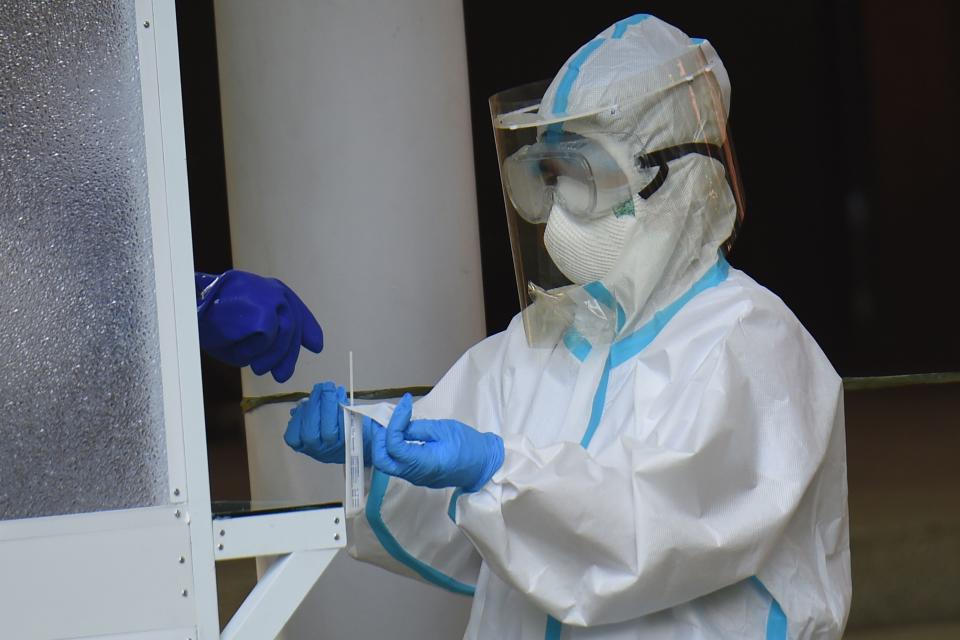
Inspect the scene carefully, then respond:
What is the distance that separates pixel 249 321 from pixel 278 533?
48cm

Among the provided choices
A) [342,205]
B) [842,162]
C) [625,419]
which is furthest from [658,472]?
[842,162]

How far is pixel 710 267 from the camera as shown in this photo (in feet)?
5.05

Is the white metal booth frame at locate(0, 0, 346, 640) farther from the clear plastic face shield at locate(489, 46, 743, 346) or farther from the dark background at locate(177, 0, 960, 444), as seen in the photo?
the dark background at locate(177, 0, 960, 444)

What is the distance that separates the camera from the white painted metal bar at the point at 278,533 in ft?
3.81

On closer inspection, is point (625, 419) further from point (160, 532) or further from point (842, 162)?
point (842, 162)

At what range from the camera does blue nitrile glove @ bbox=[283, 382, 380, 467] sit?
1.61 meters

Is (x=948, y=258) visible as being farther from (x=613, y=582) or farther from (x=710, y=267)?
(x=613, y=582)

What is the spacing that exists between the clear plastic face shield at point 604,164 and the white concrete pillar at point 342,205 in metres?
0.61

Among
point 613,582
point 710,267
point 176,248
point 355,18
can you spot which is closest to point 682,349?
point 710,267

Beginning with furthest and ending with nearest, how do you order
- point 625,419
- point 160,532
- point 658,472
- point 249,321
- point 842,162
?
1. point 842,162
2. point 249,321
3. point 625,419
4. point 658,472
5. point 160,532

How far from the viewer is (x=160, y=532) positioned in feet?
3.75

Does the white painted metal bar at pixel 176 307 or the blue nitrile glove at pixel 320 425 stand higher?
the white painted metal bar at pixel 176 307

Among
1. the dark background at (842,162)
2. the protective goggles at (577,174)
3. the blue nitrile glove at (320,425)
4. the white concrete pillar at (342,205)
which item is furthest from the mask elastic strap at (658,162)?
the dark background at (842,162)

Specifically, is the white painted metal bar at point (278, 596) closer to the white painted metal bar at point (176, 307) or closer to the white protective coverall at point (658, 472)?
the white painted metal bar at point (176, 307)
